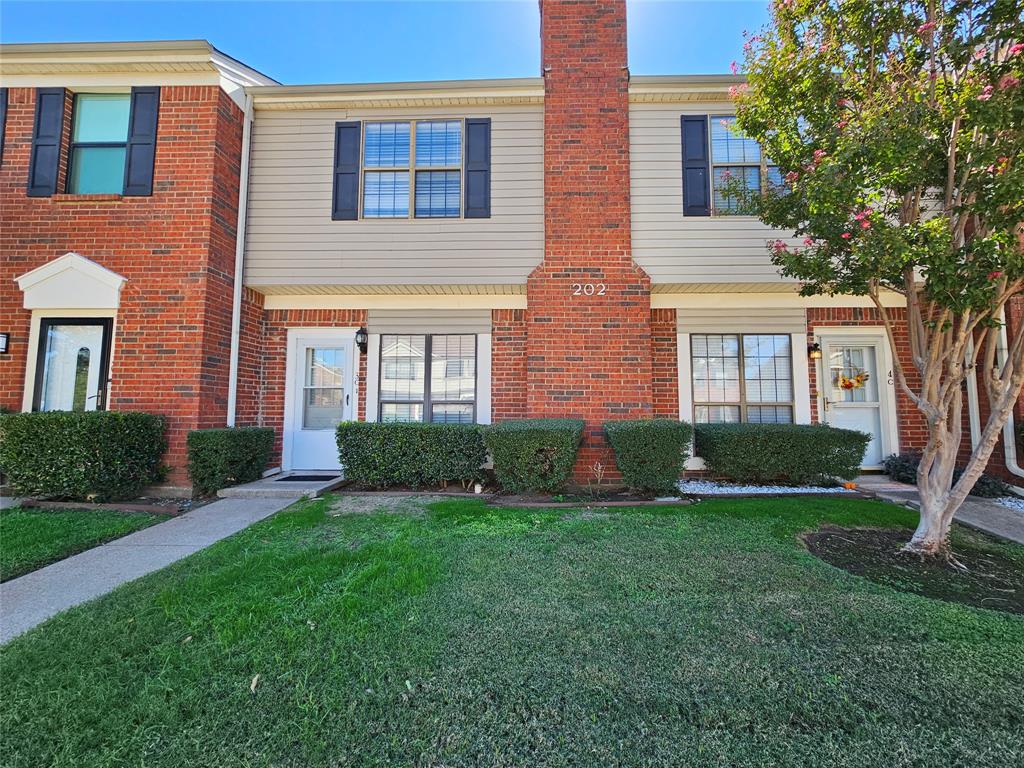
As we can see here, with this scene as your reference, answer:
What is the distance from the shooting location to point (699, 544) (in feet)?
11.3

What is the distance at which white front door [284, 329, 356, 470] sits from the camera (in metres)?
6.61

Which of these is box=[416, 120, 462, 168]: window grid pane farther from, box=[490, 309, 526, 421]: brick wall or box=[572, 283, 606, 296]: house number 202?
box=[572, 283, 606, 296]: house number 202

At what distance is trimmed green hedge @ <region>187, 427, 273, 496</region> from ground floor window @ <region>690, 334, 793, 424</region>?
6.25m

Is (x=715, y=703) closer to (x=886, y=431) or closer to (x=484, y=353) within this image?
(x=484, y=353)

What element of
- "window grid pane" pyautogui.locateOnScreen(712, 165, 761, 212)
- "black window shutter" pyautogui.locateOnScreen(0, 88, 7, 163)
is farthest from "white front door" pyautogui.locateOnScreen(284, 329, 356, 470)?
"window grid pane" pyautogui.locateOnScreen(712, 165, 761, 212)

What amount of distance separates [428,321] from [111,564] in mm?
4463

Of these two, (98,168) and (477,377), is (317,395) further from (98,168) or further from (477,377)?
(98,168)

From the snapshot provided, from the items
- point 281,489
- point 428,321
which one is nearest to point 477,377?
point 428,321

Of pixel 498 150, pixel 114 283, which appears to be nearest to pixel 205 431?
pixel 114 283

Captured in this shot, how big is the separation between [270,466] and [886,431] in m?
9.13

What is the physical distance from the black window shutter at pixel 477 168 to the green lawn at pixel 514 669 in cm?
482

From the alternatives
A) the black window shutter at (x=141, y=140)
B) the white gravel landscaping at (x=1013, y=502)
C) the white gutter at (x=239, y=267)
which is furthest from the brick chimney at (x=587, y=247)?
the black window shutter at (x=141, y=140)

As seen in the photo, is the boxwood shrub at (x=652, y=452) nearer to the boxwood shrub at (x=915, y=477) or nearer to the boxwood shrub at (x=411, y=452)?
the boxwood shrub at (x=411, y=452)

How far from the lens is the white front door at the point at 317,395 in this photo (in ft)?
21.7
